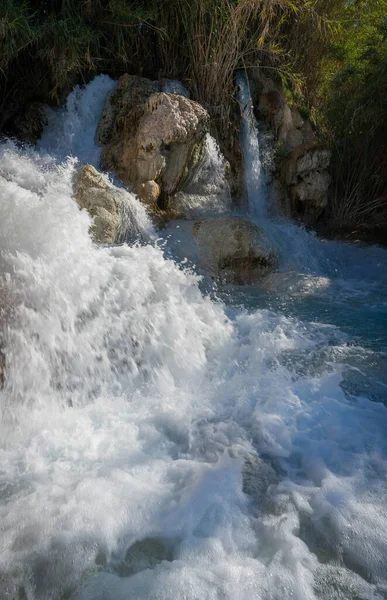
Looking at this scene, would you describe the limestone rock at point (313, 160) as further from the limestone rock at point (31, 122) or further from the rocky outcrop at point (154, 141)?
the limestone rock at point (31, 122)

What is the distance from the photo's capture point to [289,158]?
249 inches

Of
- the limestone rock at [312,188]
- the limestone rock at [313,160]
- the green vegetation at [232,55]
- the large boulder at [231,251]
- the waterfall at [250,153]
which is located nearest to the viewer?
the large boulder at [231,251]

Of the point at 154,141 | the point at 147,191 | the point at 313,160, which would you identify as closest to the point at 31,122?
the point at 154,141

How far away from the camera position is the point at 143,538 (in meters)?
1.72

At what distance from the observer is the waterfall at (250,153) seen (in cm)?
610

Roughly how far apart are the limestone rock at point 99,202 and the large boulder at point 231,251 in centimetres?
87

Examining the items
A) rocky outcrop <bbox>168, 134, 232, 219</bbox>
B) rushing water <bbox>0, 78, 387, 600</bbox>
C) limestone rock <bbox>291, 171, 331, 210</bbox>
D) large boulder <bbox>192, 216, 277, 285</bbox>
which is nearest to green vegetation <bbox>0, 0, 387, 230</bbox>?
rocky outcrop <bbox>168, 134, 232, 219</bbox>

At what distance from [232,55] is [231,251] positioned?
2826 mm

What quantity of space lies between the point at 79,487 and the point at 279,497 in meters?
0.85

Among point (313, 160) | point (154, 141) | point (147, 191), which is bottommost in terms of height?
point (147, 191)

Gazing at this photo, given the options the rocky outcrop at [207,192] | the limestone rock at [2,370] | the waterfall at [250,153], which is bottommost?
the limestone rock at [2,370]

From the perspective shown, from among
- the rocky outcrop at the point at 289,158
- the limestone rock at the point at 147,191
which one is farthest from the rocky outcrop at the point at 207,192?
the rocky outcrop at the point at 289,158

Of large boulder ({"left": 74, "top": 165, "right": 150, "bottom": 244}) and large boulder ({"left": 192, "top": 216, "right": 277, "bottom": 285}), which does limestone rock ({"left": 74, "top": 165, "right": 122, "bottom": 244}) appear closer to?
large boulder ({"left": 74, "top": 165, "right": 150, "bottom": 244})

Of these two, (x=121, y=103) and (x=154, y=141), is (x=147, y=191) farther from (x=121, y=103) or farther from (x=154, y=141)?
(x=121, y=103)
